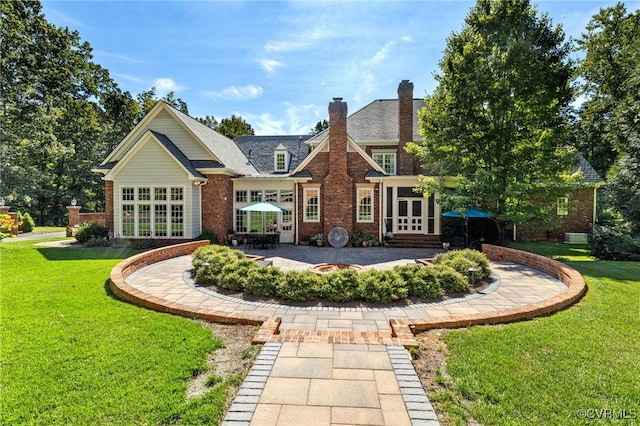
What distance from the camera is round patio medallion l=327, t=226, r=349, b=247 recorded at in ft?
51.9

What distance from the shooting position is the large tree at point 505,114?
12.4m

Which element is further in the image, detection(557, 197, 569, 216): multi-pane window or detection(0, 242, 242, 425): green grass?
detection(557, 197, 569, 216): multi-pane window

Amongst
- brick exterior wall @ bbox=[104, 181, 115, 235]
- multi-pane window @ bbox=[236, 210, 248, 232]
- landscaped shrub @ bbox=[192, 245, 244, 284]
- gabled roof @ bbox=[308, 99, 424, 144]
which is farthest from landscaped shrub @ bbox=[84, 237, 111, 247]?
gabled roof @ bbox=[308, 99, 424, 144]

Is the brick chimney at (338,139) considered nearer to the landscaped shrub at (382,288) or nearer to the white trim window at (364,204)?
the white trim window at (364,204)

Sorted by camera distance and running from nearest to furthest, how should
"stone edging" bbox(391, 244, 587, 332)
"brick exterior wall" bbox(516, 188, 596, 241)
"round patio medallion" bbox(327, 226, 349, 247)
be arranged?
"stone edging" bbox(391, 244, 587, 332)
"round patio medallion" bbox(327, 226, 349, 247)
"brick exterior wall" bbox(516, 188, 596, 241)

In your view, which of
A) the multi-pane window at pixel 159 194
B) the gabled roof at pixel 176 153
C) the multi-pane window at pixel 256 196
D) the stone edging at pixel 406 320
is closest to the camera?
the stone edging at pixel 406 320

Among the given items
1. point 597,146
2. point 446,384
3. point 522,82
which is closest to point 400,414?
point 446,384

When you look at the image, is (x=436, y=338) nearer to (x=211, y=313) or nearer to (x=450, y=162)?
(x=211, y=313)

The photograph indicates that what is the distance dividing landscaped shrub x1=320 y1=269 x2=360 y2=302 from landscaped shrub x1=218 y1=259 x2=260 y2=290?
79.6 inches

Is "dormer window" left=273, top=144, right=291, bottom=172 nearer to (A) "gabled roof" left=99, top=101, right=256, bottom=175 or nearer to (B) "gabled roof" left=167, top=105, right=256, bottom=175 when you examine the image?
(B) "gabled roof" left=167, top=105, right=256, bottom=175

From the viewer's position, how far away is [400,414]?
2973 mm

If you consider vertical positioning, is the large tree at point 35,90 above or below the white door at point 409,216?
above

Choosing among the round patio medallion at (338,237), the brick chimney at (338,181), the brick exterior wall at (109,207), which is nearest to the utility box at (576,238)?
the brick chimney at (338,181)

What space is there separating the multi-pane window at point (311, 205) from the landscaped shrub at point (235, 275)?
884cm
